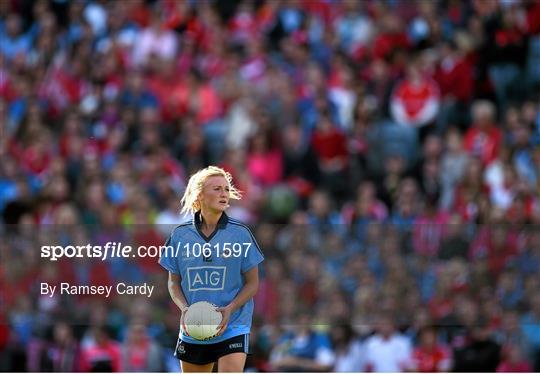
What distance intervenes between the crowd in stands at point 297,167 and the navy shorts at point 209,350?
141 inches

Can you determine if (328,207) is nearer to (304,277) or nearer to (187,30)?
(304,277)

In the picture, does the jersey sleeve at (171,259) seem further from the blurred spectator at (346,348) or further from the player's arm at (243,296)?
the blurred spectator at (346,348)

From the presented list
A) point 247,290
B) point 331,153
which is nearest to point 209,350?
point 247,290

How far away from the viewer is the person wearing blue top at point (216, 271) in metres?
8.00

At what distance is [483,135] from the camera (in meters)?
13.8

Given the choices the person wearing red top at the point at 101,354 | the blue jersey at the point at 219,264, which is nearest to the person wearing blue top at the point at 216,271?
the blue jersey at the point at 219,264

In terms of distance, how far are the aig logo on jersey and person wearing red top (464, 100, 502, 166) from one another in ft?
19.7

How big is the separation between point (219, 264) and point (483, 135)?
6.35m

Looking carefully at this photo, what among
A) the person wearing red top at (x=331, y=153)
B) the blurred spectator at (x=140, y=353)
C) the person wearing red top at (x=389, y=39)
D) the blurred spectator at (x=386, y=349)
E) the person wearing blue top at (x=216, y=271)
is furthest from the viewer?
the person wearing red top at (x=389, y=39)

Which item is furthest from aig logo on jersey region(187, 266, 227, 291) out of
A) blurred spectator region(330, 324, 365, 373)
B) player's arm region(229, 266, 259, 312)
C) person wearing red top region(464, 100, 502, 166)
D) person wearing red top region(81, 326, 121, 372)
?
person wearing red top region(464, 100, 502, 166)

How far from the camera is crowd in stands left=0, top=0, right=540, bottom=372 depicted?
39.3 feet

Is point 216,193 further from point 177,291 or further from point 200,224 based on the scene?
point 177,291

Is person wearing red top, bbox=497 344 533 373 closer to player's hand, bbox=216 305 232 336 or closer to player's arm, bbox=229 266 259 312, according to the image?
player's arm, bbox=229 266 259 312

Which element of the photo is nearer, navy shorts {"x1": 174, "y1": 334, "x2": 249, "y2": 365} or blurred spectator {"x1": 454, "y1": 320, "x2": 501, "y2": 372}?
navy shorts {"x1": 174, "y1": 334, "x2": 249, "y2": 365}
